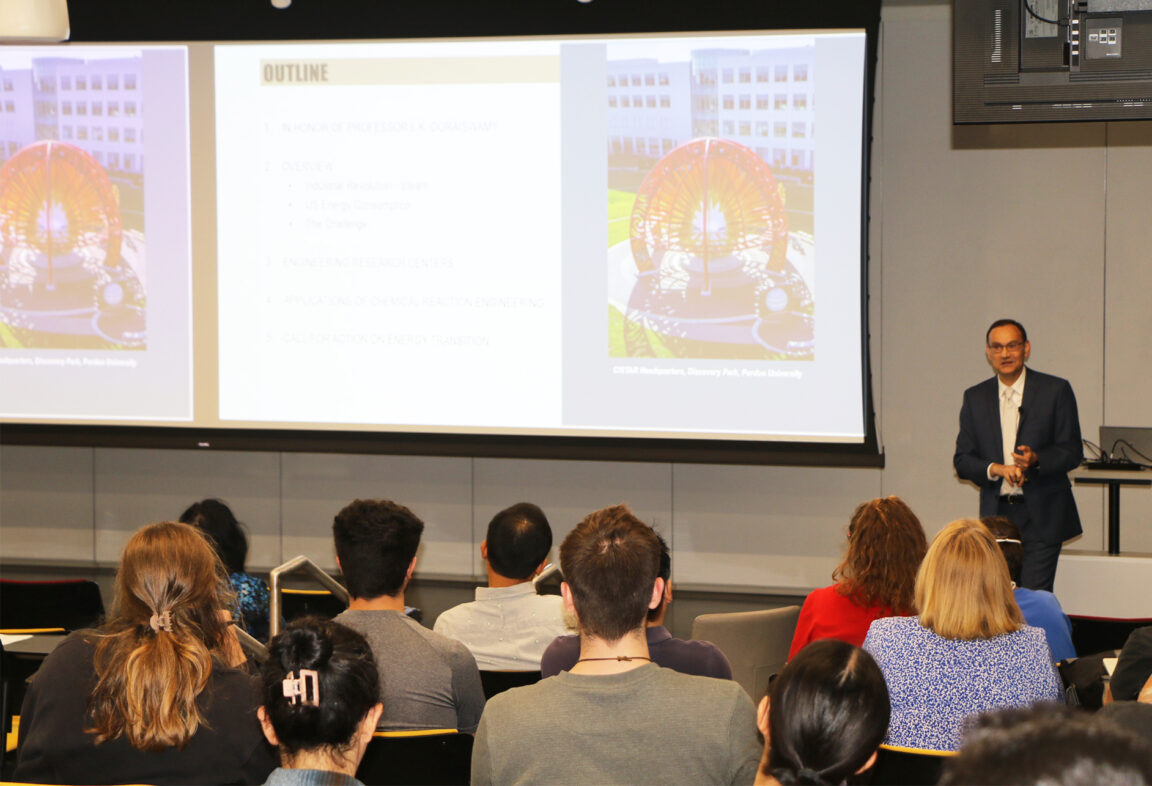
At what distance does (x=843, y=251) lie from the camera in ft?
18.6

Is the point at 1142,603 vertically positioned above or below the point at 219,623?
below

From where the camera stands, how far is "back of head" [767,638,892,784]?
1356mm

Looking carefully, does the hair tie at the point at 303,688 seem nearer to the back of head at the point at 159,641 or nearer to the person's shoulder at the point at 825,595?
the back of head at the point at 159,641

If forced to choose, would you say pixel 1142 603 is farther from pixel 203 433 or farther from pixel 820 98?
pixel 203 433

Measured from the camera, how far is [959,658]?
235 centimetres

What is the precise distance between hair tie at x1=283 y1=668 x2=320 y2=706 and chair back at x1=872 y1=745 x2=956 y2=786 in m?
1.05

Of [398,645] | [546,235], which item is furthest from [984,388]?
[398,645]

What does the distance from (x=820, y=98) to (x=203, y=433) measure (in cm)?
394

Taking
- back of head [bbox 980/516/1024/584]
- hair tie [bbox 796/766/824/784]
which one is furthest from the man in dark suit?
hair tie [bbox 796/766/824/784]

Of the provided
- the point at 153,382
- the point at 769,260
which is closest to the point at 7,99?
the point at 153,382

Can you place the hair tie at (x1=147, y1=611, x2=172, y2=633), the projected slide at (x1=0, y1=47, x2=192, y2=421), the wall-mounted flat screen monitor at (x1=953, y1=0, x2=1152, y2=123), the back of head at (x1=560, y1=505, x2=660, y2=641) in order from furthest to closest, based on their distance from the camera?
Result: the projected slide at (x1=0, y1=47, x2=192, y2=421), the wall-mounted flat screen monitor at (x1=953, y1=0, x2=1152, y2=123), the hair tie at (x1=147, y1=611, x2=172, y2=633), the back of head at (x1=560, y1=505, x2=660, y2=641)

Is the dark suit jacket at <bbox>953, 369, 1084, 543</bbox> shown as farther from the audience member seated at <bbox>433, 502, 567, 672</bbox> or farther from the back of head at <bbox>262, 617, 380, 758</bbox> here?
the back of head at <bbox>262, 617, 380, 758</bbox>

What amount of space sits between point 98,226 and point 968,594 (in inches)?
219

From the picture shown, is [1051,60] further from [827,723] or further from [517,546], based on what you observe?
[827,723]
